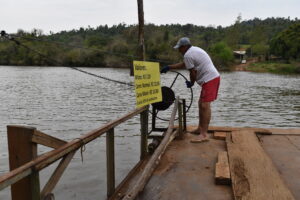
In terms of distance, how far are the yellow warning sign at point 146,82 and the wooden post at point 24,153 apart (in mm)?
2493

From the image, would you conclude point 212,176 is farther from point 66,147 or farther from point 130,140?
point 130,140

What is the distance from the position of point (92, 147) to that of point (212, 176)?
7.15m

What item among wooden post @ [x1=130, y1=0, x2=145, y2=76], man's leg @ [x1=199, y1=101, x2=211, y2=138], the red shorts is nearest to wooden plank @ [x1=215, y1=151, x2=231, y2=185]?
man's leg @ [x1=199, y1=101, x2=211, y2=138]

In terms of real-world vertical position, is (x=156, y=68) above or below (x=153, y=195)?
above

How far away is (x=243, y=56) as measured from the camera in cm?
12431

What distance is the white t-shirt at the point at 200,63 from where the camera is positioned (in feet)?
20.4

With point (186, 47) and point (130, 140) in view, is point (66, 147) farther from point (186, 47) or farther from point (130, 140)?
point (130, 140)

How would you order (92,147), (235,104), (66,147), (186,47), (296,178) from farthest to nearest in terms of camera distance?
(235,104)
(92,147)
(186,47)
(296,178)
(66,147)

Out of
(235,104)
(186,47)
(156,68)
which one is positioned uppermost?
(186,47)

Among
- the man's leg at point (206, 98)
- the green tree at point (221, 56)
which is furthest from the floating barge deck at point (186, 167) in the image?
the green tree at point (221, 56)

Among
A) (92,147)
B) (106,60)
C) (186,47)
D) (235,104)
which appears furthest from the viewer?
(106,60)

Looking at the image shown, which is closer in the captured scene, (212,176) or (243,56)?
(212,176)

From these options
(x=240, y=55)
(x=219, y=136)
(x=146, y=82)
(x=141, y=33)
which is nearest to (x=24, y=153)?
(x=146, y=82)

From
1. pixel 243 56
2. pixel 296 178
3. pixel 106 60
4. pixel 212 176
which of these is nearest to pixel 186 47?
pixel 212 176
